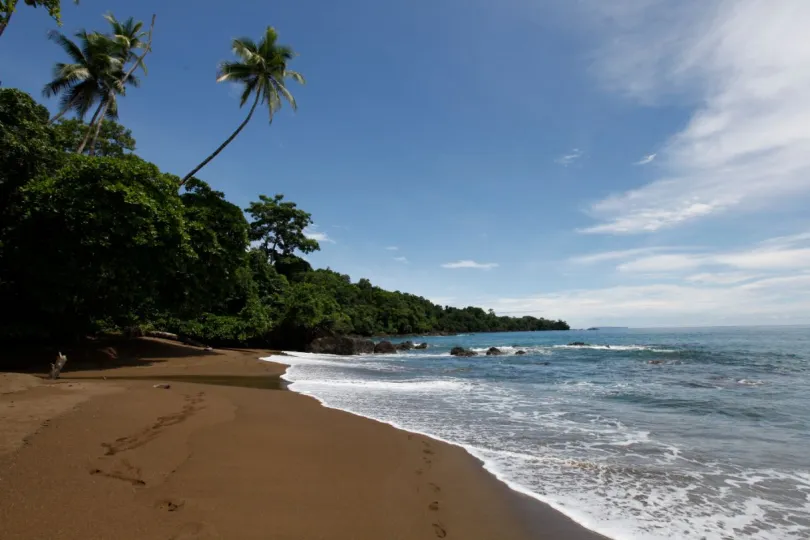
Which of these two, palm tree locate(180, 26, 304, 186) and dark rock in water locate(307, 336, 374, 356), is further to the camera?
dark rock in water locate(307, 336, 374, 356)

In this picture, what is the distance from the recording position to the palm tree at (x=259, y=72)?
78.0 ft

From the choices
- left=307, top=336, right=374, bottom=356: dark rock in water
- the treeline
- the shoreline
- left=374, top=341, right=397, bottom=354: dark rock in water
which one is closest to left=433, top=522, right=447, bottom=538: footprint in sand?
the shoreline

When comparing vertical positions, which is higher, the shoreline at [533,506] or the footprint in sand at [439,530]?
the footprint in sand at [439,530]

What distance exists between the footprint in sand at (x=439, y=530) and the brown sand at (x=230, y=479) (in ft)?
→ 0.06

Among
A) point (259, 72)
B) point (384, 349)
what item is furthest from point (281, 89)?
point (384, 349)

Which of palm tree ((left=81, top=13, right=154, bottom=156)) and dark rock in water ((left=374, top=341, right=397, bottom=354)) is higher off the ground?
palm tree ((left=81, top=13, right=154, bottom=156))

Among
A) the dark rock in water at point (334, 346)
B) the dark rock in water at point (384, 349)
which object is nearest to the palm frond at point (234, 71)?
the dark rock in water at point (334, 346)

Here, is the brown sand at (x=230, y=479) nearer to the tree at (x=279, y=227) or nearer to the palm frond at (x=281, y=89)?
the palm frond at (x=281, y=89)

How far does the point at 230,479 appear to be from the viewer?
466 cm

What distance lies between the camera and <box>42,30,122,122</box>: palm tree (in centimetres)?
2358

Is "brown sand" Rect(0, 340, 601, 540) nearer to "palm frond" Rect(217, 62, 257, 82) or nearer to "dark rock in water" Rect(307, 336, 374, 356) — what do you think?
"palm frond" Rect(217, 62, 257, 82)

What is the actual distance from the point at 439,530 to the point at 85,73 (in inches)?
1189

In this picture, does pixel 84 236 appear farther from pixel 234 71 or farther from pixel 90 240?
pixel 234 71

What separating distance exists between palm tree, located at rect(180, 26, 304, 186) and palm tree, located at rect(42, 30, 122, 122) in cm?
673
